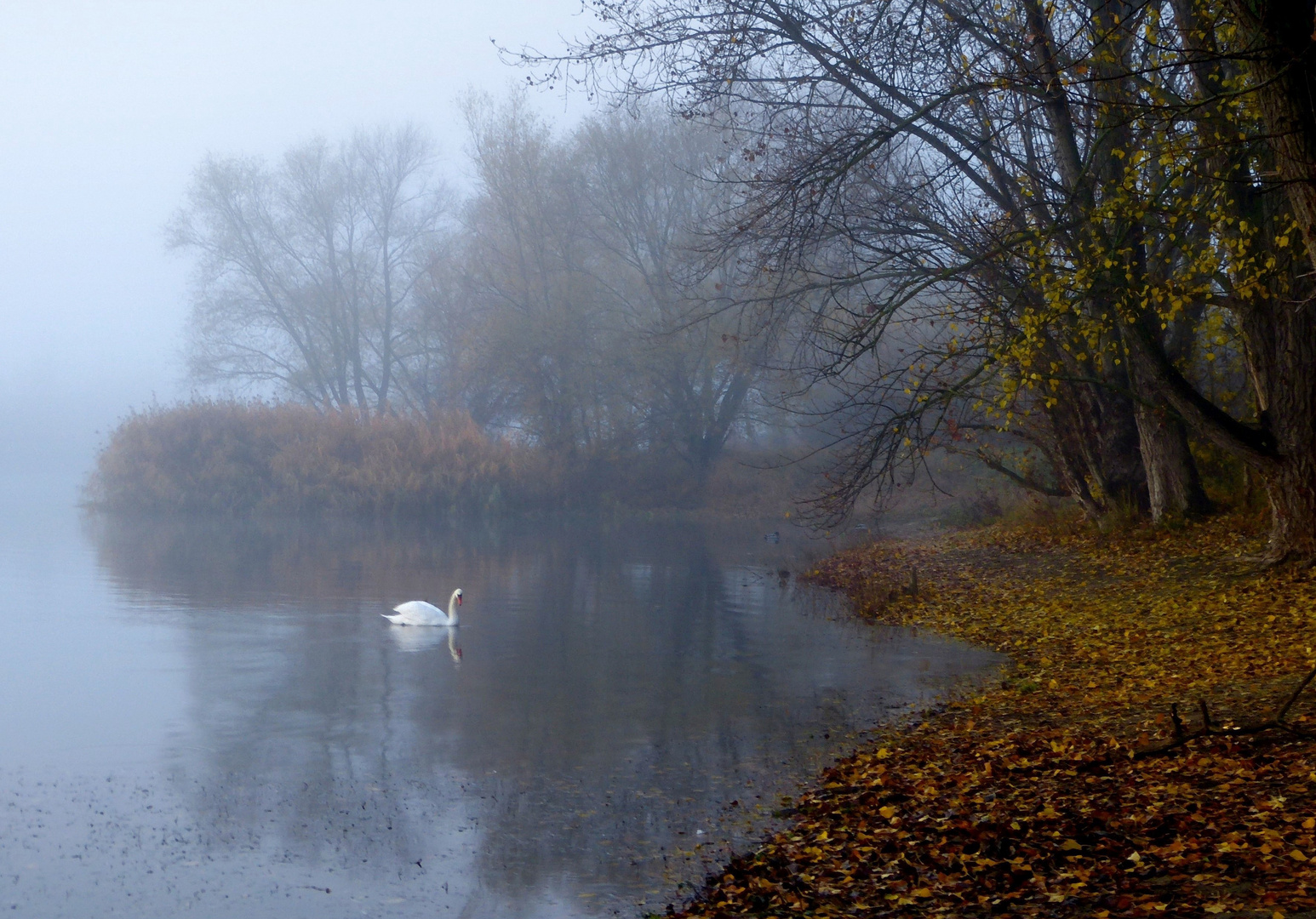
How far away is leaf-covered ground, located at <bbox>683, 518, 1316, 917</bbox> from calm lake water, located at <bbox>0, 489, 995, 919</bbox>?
786 mm

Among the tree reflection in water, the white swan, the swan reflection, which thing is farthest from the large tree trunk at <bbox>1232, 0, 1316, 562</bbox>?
the white swan

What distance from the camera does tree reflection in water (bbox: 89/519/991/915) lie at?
7.62 m

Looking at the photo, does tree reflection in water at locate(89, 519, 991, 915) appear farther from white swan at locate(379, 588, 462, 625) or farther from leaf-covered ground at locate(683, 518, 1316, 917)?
leaf-covered ground at locate(683, 518, 1316, 917)

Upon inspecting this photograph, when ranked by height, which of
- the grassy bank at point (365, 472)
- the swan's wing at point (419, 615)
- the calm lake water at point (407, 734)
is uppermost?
the grassy bank at point (365, 472)

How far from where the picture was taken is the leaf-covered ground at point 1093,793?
213 inches

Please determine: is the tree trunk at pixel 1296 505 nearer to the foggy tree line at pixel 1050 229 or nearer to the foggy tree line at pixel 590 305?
the foggy tree line at pixel 1050 229

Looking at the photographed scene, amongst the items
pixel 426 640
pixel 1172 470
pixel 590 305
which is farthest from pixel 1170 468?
pixel 590 305

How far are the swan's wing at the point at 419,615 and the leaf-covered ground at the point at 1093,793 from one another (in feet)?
26.5

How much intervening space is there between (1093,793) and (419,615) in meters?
11.6

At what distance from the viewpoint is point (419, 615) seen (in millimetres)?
16641

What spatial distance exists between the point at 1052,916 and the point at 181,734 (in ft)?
27.5

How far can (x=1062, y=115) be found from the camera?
49.5 feet

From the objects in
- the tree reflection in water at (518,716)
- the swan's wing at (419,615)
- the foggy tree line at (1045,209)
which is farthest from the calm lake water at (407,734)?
the foggy tree line at (1045,209)

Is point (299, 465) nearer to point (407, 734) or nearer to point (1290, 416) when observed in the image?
point (407, 734)
